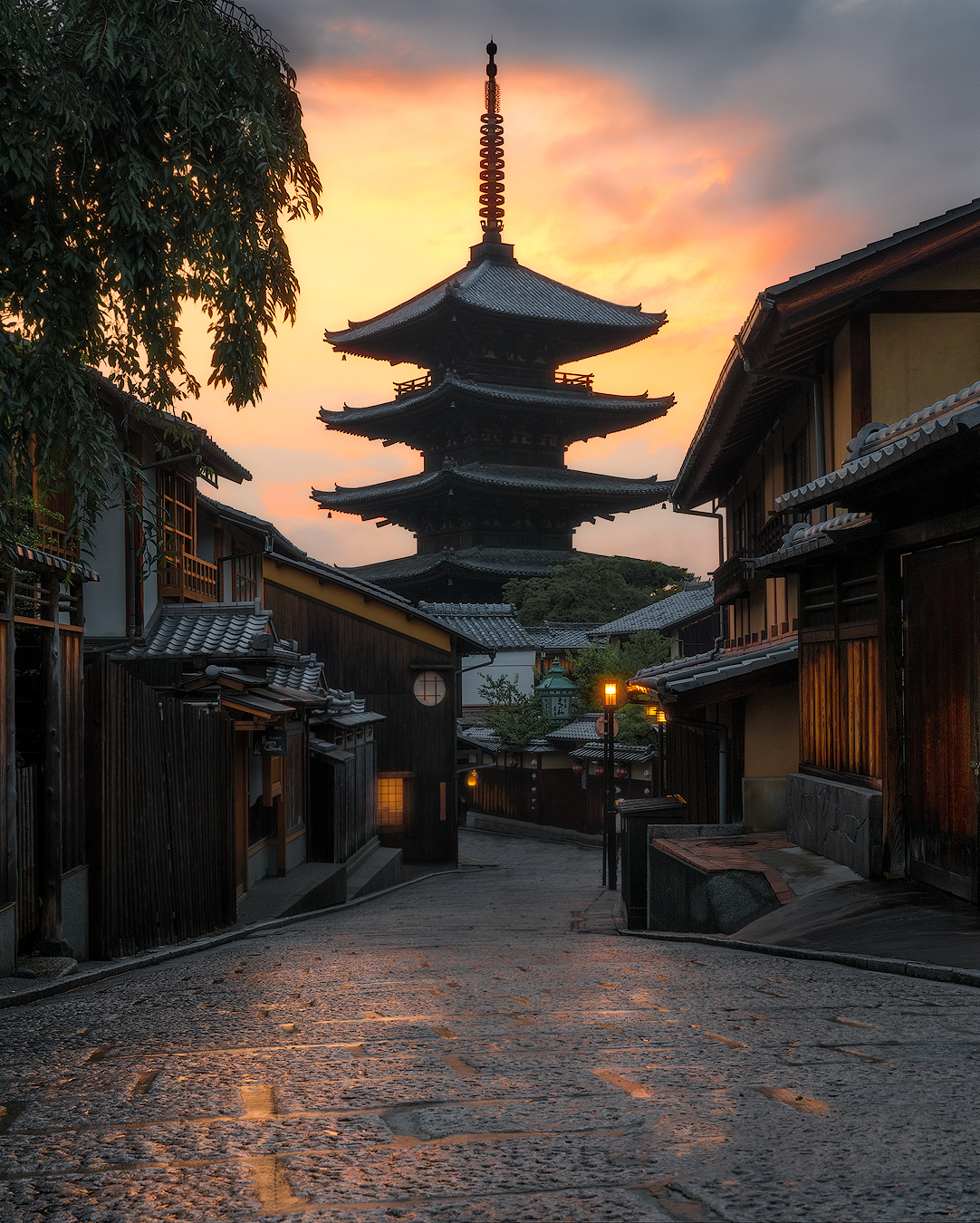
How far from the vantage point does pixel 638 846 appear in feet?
54.7

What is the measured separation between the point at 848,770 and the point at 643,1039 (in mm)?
6424

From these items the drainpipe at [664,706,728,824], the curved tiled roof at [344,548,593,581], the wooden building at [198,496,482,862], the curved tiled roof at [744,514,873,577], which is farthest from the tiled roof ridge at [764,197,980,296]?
the curved tiled roof at [344,548,593,581]

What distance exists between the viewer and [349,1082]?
426 centimetres

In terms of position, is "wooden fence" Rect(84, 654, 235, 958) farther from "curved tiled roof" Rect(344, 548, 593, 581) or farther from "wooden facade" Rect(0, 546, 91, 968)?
"curved tiled roof" Rect(344, 548, 593, 581)

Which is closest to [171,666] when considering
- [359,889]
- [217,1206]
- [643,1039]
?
[359,889]

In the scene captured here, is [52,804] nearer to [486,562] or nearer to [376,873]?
[376,873]

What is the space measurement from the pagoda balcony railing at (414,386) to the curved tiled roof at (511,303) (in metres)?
2.64

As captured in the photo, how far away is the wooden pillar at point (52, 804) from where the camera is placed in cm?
829

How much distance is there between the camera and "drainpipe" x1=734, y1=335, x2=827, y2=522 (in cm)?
1303

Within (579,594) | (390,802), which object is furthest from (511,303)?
(390,802)

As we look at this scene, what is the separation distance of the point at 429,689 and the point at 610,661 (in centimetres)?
1181

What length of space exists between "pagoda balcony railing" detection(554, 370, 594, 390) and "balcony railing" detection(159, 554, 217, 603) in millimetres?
31614

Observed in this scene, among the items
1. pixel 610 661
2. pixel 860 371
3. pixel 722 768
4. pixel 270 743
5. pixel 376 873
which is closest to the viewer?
pixel 860 371

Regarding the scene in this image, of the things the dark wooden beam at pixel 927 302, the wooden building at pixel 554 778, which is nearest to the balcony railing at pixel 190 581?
the dark wooden beam at pixel 927 302
